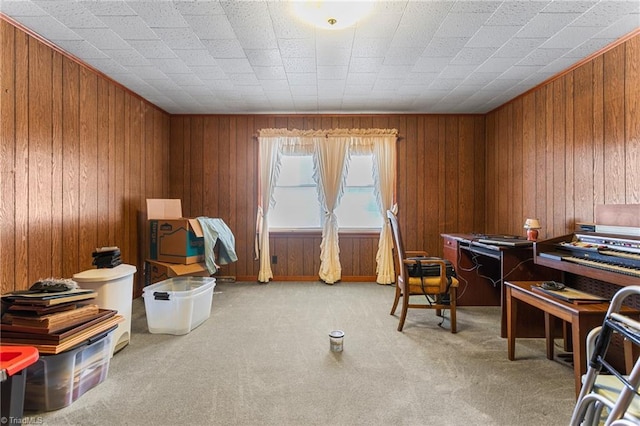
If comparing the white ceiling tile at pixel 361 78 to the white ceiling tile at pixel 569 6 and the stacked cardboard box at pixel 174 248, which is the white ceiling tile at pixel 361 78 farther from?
the stacked cardboard box at pixel 174 248

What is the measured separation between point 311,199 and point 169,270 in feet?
7.00

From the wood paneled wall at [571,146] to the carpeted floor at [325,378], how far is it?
138 centimetres

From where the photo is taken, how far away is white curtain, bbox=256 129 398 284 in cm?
431

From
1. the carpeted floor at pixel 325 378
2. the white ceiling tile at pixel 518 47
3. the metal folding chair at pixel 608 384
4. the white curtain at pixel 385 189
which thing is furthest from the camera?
the white curtain at pixel 385 189

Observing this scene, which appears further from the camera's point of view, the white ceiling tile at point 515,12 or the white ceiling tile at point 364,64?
the white ceiling tile at point 364,64

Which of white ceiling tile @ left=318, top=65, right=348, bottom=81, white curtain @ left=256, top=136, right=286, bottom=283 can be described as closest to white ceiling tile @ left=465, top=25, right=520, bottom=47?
white ceiling tile @ left=318, top=65, right=348, bottom=81

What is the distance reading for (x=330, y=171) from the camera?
432cm

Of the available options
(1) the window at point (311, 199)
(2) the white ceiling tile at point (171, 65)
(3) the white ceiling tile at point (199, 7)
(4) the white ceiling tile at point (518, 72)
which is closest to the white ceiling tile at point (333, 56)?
(3) the white ceiling tile at point (199, 7)

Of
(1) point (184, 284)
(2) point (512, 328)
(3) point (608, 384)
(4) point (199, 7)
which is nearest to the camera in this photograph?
(3) point (608, 384)

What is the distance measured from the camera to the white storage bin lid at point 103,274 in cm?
210

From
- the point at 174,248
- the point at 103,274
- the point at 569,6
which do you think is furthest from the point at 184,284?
the point at 569,6

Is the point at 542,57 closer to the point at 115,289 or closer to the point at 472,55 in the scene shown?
the point at 472,55

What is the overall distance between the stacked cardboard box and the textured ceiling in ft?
5.03

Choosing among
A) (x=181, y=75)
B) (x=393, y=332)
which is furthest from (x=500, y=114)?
(x=181, y=75)
